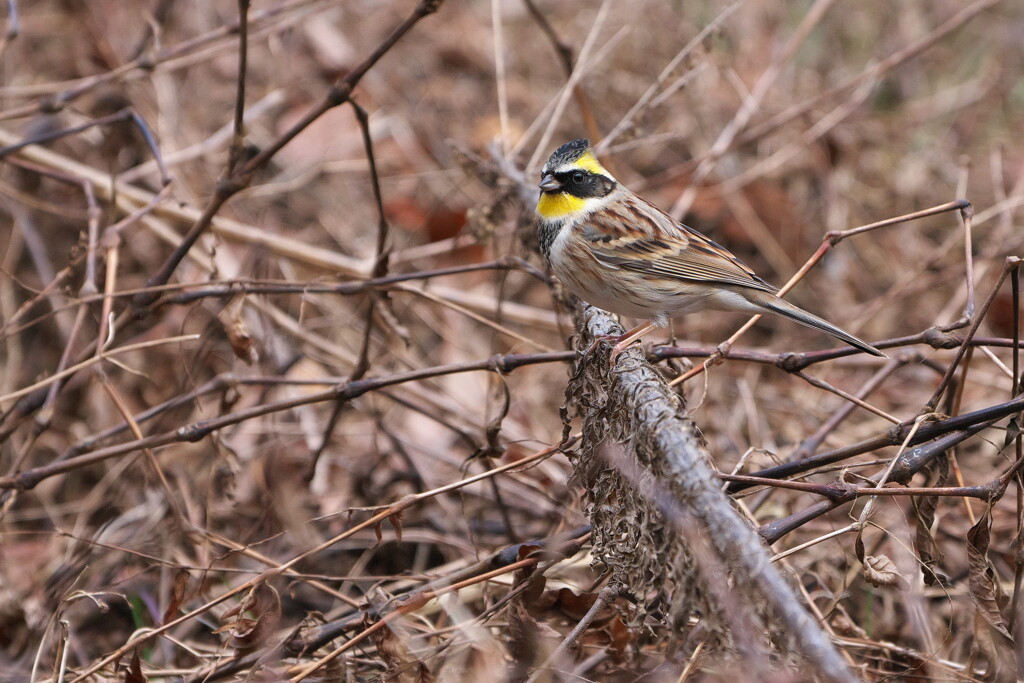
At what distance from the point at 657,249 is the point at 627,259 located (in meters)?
0.26

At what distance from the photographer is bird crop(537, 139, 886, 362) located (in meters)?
3.63

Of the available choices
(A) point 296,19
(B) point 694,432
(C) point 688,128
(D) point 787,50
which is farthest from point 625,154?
(B) point 694,432

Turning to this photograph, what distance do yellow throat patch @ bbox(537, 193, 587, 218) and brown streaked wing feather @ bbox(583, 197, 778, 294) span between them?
0.12 m

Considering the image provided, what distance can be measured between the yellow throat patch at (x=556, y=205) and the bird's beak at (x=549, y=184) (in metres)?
0.07

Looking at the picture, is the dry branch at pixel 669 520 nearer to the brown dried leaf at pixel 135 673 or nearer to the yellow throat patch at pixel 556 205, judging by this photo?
the yellow throat patch at pixel 556 205

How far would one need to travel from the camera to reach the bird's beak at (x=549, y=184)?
3818 millimetres

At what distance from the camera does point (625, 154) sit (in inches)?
282

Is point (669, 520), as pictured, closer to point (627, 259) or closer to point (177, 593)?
point (627, 259)

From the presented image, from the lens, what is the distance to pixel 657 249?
4051mm

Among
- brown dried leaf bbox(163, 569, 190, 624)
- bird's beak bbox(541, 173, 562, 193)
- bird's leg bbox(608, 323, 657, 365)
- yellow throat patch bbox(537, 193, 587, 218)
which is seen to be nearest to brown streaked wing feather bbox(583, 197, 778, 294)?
yellow throat patch bbox(537, 193, 587, 218)

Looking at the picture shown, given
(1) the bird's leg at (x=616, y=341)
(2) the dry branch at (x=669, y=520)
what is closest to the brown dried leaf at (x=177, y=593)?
(2) the dry branch at (x=669, y=520)

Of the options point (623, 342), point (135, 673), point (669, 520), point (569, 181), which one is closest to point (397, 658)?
point (135, 673)

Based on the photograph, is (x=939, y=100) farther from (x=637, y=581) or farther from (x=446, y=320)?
(x=637, y=581)

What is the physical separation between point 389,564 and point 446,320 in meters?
2.21
